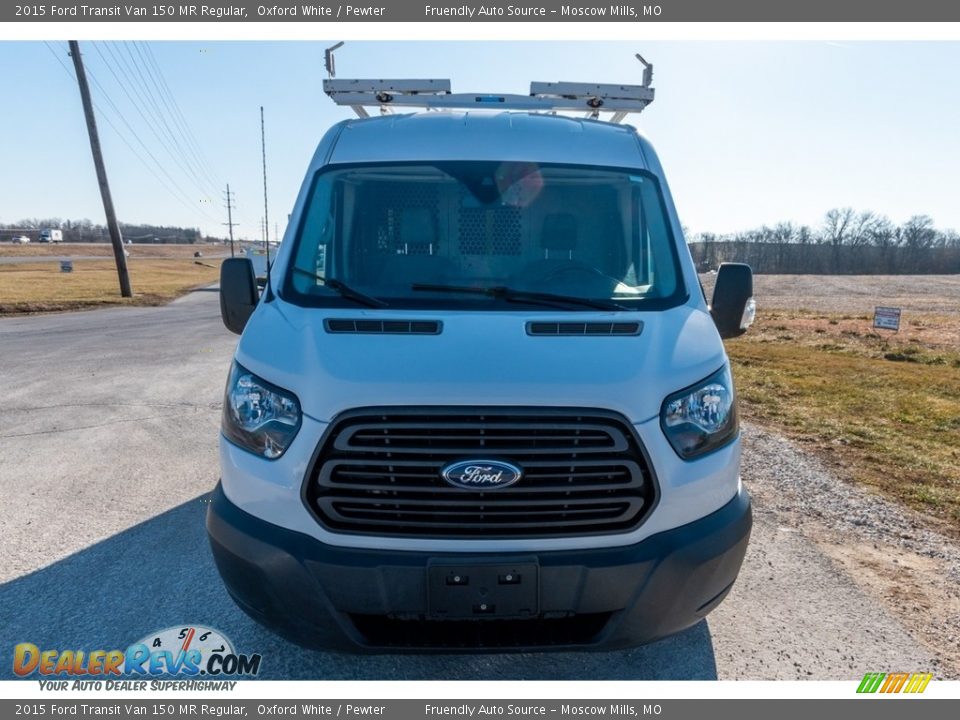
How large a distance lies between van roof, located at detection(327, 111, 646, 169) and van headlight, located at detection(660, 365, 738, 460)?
4.90 feet

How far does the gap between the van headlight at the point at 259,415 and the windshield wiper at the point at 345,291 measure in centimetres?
59

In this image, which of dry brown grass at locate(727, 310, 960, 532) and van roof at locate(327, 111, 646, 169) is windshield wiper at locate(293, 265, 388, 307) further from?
dry brown grass at locate(727, 310, 960, 532)

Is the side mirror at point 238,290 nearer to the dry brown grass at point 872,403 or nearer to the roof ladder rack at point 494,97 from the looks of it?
the roof ladder rack at point 494,97

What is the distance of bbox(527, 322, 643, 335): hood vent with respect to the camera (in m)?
2.70

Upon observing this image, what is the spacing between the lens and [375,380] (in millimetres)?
2406

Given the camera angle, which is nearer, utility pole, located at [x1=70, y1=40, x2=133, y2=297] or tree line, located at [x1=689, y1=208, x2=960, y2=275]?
utility pole, located at [x1=70, y1=40, x2=133, y2=297]

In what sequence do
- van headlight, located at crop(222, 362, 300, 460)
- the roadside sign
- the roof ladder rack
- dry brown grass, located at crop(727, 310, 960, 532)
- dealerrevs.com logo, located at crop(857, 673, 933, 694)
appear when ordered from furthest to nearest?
the roadside sign, dry brown grass, located at crop(727, 310, 960, 532), the roof ladder rack, dealerrevs.com logo, located at crop(857, 673, 933, 694), van headlight, located at crop(222, 362, 300, 460)

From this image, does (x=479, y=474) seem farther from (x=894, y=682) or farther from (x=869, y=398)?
(x=869, y=398)

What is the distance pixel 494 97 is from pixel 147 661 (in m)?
3.77

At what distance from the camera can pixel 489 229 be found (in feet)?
11.2

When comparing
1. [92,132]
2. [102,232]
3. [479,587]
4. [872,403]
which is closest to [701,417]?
[479,587]

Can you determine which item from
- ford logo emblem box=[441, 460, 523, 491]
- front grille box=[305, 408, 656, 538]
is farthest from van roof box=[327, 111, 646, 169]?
ford logo emblem box=[441, 460, 523, 491]

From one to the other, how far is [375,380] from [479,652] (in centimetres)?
109

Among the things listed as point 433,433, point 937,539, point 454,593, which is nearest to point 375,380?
point 433,433
